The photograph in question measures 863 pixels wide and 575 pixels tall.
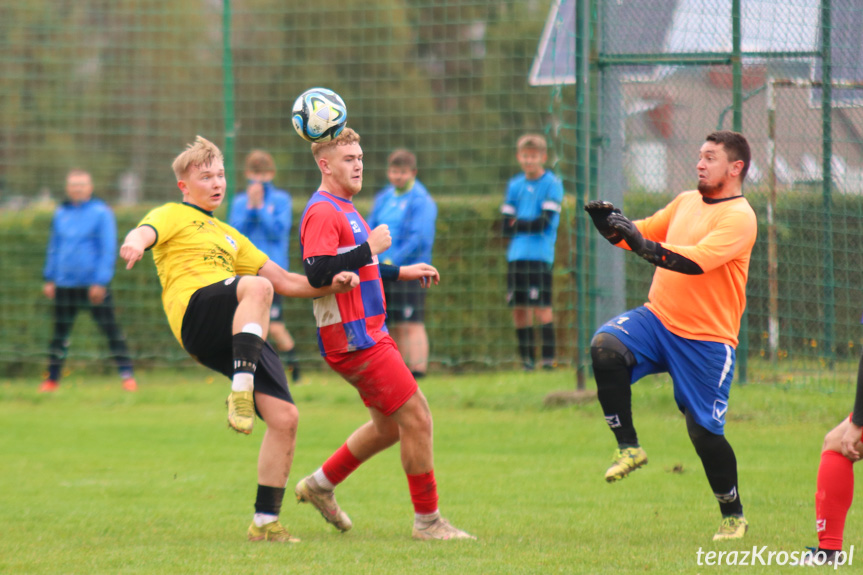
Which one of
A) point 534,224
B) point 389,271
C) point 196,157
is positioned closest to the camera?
point 196,157

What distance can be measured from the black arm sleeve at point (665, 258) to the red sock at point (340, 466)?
1.84m

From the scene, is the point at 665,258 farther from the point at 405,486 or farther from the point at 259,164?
the point at 259,164

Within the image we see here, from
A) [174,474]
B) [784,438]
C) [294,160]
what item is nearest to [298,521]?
[174,474]

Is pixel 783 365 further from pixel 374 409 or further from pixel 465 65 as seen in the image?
pixel 465 65

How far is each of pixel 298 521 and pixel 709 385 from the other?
7.76 ft

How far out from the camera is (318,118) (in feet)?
16.7

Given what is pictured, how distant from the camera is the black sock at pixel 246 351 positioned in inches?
185

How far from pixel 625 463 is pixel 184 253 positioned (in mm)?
2386

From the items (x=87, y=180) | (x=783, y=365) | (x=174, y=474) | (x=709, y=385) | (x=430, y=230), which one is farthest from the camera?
(x=87, y=180)

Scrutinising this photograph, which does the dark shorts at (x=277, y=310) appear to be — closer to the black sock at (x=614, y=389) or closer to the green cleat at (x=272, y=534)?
the green cleat at (x=272, y=534)

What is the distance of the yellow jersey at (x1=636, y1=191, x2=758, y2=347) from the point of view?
4.91 meters

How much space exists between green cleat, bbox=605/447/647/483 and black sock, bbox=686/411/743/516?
1.02ft

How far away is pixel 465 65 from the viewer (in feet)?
72.7

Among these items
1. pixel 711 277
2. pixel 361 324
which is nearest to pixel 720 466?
pixel 711 277
